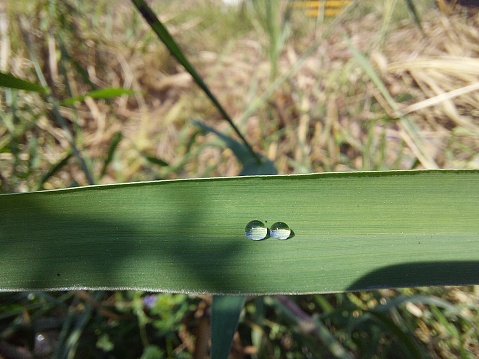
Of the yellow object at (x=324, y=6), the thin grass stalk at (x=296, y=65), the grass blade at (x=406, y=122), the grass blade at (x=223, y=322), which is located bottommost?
the grass blade at (x=223, y=322)

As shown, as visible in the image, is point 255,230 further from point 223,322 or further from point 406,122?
point 406,122

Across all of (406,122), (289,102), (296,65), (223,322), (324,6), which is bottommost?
(223,322)

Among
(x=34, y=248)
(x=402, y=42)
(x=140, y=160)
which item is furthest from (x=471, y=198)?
(x=402, y=42)

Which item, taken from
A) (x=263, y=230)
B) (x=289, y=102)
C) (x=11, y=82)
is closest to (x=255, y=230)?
(x=263, y=230)

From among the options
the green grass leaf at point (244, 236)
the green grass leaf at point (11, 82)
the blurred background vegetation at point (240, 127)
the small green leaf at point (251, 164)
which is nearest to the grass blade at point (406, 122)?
the blurred background vegetation at point (240, 127)

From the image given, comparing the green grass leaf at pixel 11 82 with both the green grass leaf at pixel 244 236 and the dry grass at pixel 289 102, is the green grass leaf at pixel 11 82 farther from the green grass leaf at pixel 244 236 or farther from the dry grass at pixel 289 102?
the dry grass at pixel 289 102

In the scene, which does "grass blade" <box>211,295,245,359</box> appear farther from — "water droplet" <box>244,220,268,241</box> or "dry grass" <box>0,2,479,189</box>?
"dry grass" <box>0,2,479,189</box>

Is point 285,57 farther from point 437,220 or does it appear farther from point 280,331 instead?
point 437,220
